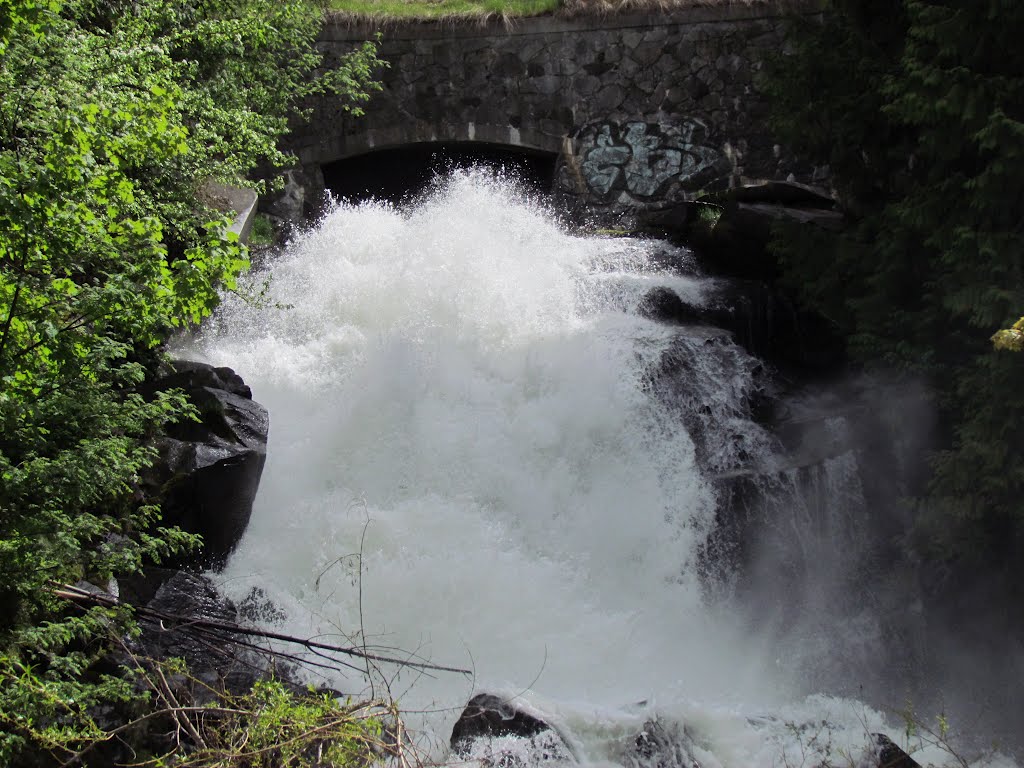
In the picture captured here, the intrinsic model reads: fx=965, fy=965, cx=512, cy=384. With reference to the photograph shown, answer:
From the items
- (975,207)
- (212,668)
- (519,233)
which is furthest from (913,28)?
(212,668)

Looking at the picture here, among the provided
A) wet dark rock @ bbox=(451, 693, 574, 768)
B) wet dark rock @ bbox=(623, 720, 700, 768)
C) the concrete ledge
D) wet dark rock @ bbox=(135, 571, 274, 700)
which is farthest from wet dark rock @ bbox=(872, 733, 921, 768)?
the concrete ledge

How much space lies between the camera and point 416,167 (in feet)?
45.3

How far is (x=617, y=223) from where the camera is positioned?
1297cm

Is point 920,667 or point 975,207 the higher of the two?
point 975,207

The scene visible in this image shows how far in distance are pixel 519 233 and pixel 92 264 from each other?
6.08m

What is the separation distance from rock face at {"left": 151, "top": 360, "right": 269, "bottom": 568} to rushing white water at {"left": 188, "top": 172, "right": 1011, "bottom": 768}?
0.24 metres

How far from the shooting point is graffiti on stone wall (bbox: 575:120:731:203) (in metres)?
13.1

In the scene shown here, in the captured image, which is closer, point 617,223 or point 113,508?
point 113,508

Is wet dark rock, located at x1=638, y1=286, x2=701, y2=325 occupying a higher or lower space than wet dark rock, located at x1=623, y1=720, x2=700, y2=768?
higher

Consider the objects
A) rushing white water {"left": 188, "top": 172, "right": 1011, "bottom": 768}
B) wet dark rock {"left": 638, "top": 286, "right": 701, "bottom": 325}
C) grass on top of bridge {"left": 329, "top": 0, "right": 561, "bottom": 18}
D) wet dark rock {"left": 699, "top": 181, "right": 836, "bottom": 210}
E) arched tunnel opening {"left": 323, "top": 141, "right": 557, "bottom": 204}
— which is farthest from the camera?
arched tunnel opening {"left": 323, "top": 141, "right": 557, "bottom": 204}

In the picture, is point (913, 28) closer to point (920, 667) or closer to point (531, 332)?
point (531, 332)

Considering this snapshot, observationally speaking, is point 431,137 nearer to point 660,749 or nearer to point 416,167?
point 416,167

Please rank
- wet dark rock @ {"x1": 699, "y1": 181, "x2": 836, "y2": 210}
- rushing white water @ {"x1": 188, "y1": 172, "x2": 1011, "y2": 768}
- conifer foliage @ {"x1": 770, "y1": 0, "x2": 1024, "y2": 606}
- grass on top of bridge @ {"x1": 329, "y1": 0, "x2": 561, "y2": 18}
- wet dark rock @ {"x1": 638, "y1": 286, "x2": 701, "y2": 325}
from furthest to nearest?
1. grass on top of bridge @ {"x1": 329, "y1": 0, "x2": 561, "y2": 18}
2. wet dark rock @ {"x1": 699, "y1": 181, "x2": 836, "y2": 210}
3. wet dark rock @ {"x1": 638, "y1": 286, "x2": 701, "y2": 325}
4. conifer foliage @ {"x1": 770, "y1": 0, "x2": 1024, "y2": 606}
5. rushing white water @ {"x1": 188, "y1": 172, "x2": 1011, "y2": 768}

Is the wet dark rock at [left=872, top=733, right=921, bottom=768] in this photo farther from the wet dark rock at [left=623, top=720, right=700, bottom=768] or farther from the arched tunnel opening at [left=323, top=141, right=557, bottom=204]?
the arched tunnel opening at [left=323, top=141, right=557, bottom=204]
